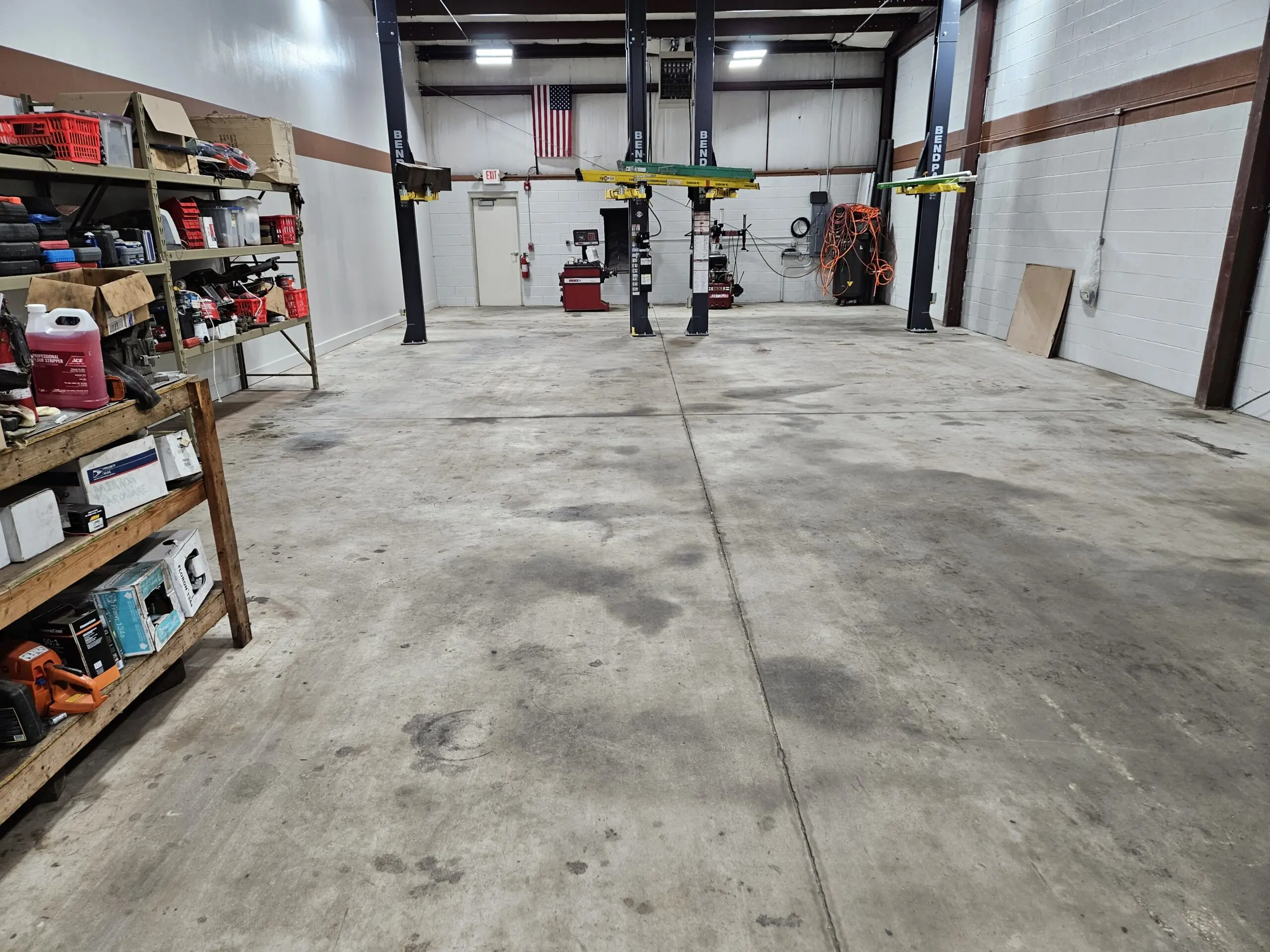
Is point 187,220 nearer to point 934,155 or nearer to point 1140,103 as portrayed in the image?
point 1140,103

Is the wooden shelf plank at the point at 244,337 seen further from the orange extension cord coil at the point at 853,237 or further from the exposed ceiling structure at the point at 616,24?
the orange extension cord coil at the point at 853,237

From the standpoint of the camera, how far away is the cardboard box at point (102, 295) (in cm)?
223

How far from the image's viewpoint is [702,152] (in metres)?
9.68

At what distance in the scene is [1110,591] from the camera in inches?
123

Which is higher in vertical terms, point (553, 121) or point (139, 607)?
point (553, 121)

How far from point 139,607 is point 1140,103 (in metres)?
8.68

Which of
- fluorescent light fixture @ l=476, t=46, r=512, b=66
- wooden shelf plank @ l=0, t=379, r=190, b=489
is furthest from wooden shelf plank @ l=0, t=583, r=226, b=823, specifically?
fluorescent light fixture @ l=476, t=46, r=512, b=66

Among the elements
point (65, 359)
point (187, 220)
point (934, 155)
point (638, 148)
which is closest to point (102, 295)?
point (65, 359)

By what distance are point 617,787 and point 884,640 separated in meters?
1.21

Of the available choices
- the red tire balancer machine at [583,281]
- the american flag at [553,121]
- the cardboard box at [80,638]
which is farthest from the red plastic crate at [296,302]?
the american flag at [553,121]

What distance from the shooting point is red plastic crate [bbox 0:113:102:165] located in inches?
152

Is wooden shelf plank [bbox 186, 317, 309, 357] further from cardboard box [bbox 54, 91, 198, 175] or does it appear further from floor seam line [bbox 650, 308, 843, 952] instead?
floor seam line [bbox 650, 308, 843, 952]

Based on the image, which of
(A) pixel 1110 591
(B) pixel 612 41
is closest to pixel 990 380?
(A) pixel 1110 591

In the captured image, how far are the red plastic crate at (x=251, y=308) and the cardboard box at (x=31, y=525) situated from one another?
4604 mm
